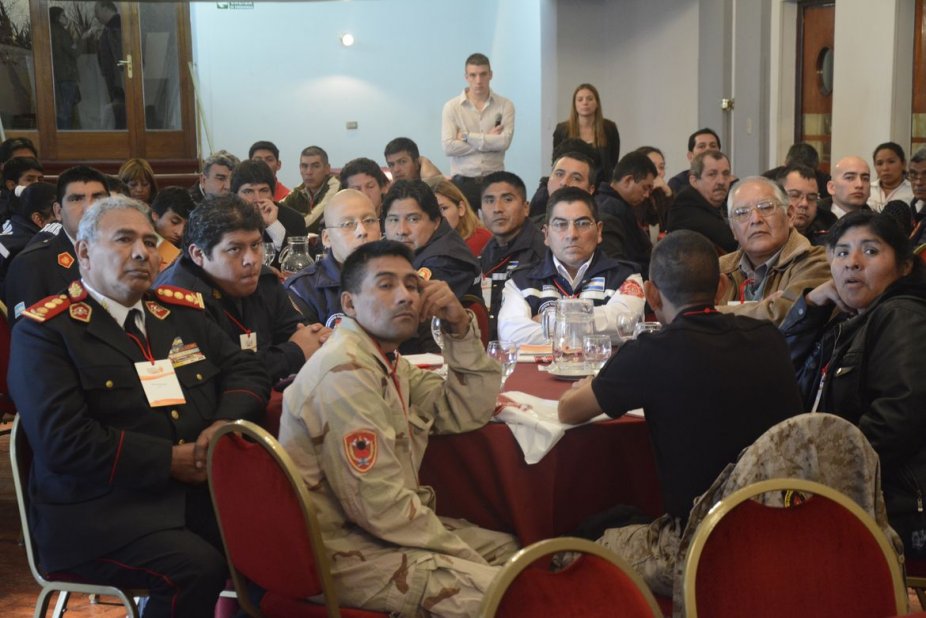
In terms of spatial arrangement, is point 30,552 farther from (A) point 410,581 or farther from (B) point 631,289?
(B) point 631,289

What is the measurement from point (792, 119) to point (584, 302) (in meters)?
6.60

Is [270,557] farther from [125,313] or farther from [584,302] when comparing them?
[584,302]

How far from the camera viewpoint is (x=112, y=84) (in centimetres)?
1166

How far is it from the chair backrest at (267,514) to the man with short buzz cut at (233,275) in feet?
3.72

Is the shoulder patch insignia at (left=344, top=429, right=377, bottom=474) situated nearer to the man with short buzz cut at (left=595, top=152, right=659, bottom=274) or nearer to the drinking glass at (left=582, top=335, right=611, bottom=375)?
the drinking glass at (left=582, top=335, right=611, bottom=375)

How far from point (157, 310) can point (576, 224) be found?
1.76 metres

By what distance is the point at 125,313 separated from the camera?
2.83 meters

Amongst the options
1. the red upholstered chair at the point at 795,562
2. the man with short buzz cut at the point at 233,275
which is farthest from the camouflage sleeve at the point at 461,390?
the red upholstered chair at the point at 795,562

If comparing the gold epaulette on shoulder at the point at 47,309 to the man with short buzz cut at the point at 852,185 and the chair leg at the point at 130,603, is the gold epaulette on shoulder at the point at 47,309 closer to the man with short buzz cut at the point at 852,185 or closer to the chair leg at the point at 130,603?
the chair leg at the point at 130,603

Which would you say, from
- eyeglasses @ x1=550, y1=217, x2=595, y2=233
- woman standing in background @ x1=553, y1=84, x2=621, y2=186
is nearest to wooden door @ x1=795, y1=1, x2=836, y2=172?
woman standing in background @ x1=553, y1=84, x2=621, y2=186

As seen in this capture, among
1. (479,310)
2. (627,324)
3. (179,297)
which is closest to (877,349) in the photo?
(627,324)

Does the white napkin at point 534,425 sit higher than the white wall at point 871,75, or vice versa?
the white wall at point 871,75

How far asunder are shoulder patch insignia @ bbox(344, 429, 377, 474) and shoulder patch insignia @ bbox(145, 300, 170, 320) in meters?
0.86

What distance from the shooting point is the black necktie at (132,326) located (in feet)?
9.21
